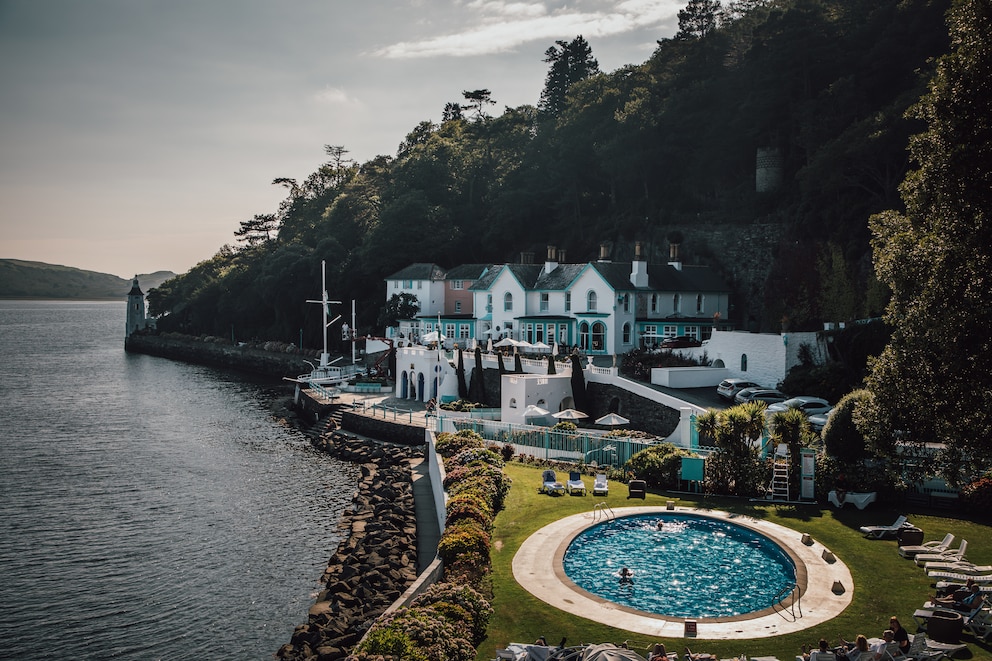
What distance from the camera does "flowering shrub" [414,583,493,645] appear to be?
53.2 feet

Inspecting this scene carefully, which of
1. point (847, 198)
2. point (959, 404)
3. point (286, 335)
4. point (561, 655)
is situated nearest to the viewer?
point (561, 655)

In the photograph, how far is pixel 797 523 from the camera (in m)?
23.1

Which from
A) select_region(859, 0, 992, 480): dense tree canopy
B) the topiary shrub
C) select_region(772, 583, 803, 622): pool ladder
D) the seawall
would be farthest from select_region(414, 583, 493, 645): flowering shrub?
the seawall

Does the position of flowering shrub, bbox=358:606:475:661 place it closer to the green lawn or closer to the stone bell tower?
the green lawn

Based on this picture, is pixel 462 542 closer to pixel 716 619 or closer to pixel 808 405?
pixel 716 619

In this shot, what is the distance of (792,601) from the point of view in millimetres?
17625

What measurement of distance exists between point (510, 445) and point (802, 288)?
96.5 feet

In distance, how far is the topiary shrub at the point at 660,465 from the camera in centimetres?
2772

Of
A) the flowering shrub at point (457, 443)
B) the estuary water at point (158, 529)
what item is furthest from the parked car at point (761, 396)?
the estuary water at point (158, 529)

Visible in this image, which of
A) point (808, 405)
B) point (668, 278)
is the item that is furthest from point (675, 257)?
point (808, 405)

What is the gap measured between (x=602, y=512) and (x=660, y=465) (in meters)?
4.43

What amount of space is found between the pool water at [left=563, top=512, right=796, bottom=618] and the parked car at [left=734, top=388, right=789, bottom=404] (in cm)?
1591

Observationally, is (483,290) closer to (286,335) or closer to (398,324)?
(398,324)

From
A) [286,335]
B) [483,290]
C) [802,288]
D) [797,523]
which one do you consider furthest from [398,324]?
[797,523]
